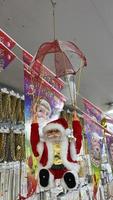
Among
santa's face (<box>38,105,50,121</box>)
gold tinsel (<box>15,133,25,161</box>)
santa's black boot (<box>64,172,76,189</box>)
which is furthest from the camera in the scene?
gold tinsel (<box>15,133,25,161</box>)

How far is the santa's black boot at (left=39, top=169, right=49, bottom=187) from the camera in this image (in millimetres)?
679

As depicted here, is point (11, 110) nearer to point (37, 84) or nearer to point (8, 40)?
point (37, 84)

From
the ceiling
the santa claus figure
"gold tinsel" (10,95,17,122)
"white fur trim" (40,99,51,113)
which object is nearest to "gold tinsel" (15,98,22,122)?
"gold tinsel" (10,95,17,122)

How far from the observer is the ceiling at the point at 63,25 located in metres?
1.00

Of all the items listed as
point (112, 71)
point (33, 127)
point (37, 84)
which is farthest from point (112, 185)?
point (33, 127)

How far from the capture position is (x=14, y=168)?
1372mm

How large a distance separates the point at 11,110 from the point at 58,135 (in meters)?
0.78

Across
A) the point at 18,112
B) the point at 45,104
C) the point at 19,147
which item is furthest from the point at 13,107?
the point at 45,104

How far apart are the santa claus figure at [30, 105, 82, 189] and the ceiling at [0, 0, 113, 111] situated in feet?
1.66

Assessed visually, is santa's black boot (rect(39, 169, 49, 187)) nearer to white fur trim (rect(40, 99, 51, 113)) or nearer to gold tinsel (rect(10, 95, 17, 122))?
white fur trim (rect(40, 99, 51, 113))

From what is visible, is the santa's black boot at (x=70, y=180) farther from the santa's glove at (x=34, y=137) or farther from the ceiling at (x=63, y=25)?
the ceiling at (x=63, y=25)

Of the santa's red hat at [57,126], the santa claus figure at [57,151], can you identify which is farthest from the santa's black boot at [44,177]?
the santa's red hat at [57,126]

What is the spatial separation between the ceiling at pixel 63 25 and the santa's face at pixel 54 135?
0.53 m

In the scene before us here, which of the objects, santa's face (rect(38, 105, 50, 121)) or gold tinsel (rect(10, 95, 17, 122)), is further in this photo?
gold tinsel (rect(10, 95, 17, 122))
